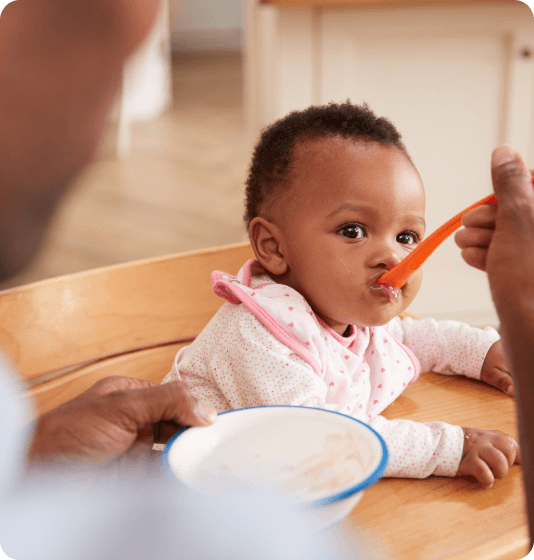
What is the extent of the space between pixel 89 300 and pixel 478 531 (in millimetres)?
572

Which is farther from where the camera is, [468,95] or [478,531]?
[468,95]

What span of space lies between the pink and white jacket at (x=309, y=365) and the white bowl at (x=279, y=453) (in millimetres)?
75

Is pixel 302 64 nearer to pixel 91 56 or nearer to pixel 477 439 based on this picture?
pixel 477 439

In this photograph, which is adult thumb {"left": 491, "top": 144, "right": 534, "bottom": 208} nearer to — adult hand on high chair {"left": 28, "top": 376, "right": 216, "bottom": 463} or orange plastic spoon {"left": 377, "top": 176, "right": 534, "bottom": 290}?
orange plastic spoon {"left": 377, "top": 176, "right": 534, "bottom": 290}

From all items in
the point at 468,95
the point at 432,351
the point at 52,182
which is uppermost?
the point at 52,182

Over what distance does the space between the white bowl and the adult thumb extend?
195 millimetres

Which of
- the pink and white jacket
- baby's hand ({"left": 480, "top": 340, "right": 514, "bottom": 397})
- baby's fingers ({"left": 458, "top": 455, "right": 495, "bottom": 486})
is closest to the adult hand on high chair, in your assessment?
the pink and white jacket

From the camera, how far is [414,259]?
0.63 meters

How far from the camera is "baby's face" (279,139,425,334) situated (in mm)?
689

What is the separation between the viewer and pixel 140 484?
542 mm

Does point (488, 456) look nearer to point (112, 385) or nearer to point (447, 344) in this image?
point (447, 344)

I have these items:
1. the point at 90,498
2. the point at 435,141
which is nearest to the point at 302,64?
the point at 435,141

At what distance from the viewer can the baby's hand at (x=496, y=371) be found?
2.52 ft

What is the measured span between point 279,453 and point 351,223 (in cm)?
28
